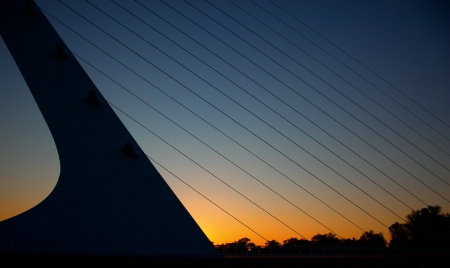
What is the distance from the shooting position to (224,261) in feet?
57.3

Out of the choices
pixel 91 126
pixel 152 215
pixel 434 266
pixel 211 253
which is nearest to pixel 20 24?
pixel 91 126

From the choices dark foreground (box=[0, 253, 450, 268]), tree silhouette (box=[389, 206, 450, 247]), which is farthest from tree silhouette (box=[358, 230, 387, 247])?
dark foreground (box=[0, 253, 450, 268])

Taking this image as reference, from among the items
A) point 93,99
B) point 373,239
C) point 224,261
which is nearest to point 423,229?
point 373,239

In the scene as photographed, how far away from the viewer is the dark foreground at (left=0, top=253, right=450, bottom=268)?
13.5 meters

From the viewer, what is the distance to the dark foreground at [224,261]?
13461mm

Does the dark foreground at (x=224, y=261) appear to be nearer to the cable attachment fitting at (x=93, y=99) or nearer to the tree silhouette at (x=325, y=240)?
the cable attachment fitting at (x=93, y=99)

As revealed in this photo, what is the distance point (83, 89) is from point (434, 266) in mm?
29114

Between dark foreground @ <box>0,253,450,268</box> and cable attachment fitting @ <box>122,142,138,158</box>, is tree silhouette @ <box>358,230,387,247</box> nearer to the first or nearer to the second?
dark foreground @ <box>0,253,450,268</box>

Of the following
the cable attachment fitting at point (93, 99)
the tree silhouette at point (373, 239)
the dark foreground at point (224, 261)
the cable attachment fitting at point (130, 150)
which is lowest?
the dark foreground at point (224, 261)

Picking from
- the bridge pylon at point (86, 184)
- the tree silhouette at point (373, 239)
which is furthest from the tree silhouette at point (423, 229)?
the bridge pylon at point (86, 184)

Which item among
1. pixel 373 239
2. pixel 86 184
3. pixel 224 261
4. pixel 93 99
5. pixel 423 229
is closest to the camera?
pixel 86 184

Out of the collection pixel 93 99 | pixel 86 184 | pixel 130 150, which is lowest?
pixel 86 184

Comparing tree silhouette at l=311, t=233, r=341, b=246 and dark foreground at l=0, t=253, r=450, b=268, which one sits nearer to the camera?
dark foreground at l=0, t=253, r=450, b=268

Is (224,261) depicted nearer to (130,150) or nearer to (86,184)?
(130,150)
